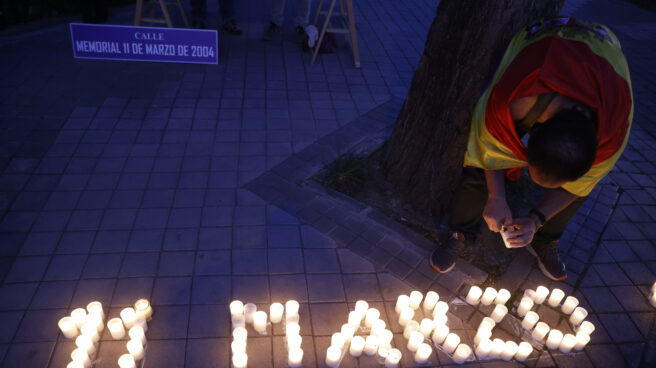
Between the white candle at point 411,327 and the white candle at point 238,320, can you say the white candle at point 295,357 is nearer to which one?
the white candle at point 238,320

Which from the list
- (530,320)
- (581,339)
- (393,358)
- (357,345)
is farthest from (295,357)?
(581,339)

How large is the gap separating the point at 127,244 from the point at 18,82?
12.4 ft

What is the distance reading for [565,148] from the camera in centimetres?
218

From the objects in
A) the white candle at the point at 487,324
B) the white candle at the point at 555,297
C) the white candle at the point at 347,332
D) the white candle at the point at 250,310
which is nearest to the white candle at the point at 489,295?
the white candle at the point at 487,324

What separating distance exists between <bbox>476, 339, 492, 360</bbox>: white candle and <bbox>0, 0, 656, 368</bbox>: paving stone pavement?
0.07 metres

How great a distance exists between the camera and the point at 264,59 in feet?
22.0

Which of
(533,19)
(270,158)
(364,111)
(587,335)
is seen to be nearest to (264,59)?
(364,111)

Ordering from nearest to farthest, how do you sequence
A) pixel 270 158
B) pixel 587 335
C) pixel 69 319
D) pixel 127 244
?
pixel 69 319 → pixel 587 335 → pixel 127 244 → pixel 270 158

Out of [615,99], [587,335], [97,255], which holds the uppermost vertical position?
[615,99]

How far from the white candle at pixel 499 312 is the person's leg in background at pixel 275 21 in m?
5.96

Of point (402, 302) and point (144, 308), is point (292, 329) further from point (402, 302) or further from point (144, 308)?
point (144, 308)

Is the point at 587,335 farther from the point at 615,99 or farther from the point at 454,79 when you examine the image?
the point at 454,79

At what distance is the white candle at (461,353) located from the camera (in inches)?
106

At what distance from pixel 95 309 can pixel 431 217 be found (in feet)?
9.27
